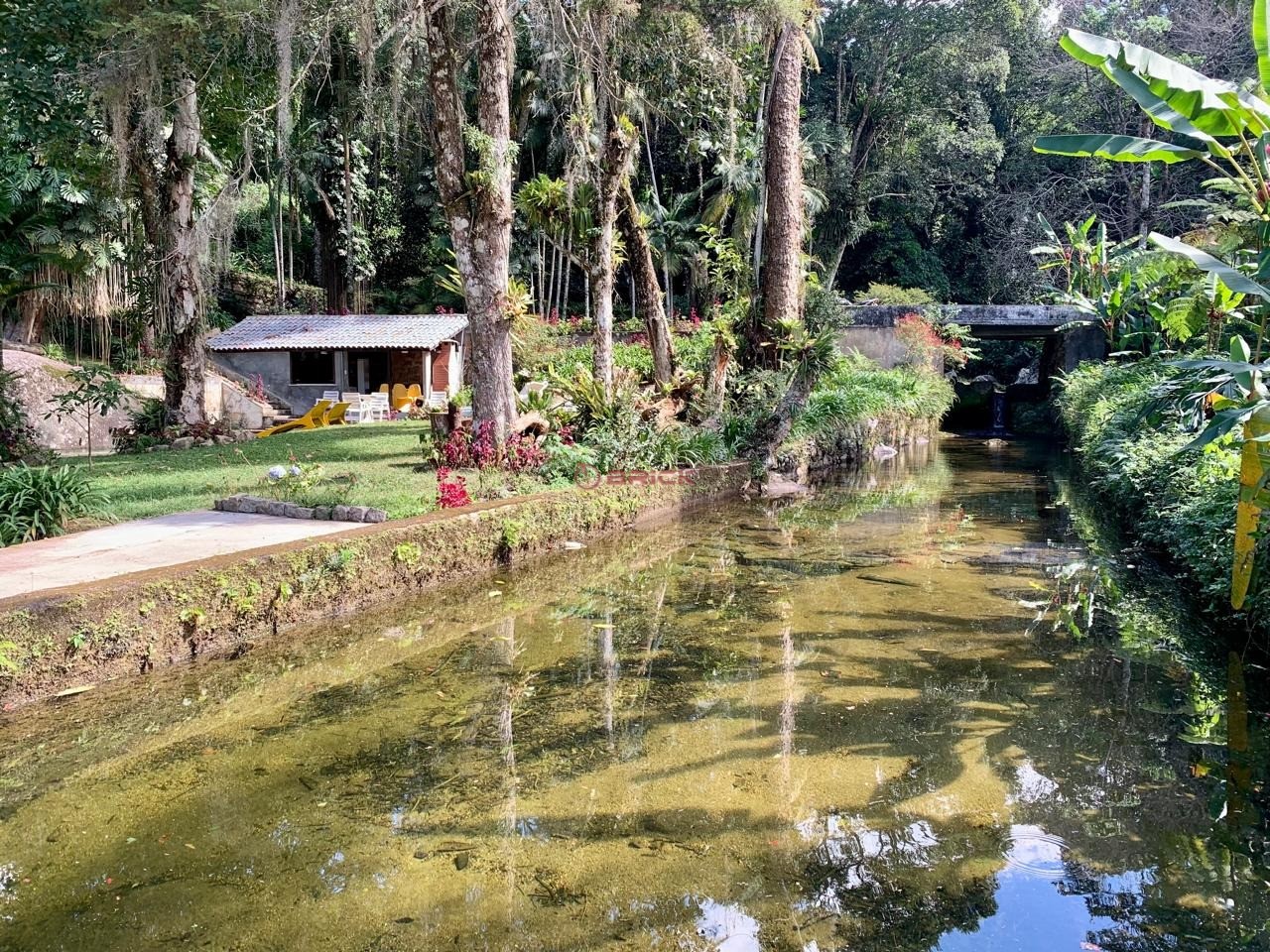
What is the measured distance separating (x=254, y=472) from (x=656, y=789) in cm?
842

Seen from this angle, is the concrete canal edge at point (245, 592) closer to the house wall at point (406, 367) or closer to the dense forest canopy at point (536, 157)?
the dense forest canopy at point (536, 157)

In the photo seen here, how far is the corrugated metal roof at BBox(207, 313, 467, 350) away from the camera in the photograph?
24.9 meters

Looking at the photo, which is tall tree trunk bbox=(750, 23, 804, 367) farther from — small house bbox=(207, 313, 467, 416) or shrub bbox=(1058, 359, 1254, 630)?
small house bbox=(207, 313, 467, 416)

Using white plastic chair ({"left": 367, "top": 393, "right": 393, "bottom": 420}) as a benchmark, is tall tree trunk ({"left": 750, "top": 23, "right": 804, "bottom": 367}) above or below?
above

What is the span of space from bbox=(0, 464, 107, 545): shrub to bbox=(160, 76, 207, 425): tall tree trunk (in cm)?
794

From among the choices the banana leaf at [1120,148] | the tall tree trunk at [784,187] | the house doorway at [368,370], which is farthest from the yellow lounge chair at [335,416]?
the banana leaf at [1120,148]

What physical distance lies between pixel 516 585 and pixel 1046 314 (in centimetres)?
2412

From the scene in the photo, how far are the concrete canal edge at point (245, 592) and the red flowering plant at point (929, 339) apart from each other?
61.9 ft

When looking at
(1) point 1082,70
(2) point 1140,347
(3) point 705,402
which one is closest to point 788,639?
(3) point 705,402

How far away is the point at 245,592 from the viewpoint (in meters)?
6.21

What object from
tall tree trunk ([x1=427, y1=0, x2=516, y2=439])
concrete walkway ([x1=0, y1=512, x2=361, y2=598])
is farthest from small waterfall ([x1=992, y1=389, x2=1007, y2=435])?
concrete walkway ([x1=0, y1=512, x2=361, y2=598])

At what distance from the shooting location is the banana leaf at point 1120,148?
617cm

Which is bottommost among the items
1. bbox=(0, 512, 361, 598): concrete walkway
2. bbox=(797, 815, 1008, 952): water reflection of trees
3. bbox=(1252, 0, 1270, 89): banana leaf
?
bbox=(797, 815, 1008, 952): water reflection of trees

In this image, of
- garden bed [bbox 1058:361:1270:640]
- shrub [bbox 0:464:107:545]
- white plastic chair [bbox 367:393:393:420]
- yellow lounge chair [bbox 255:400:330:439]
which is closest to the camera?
garden bed [bbox 1058:361:1270:640]
